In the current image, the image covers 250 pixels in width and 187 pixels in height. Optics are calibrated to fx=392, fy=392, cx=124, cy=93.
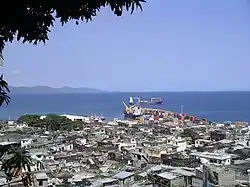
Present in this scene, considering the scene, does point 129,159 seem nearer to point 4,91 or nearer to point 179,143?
point 179,143

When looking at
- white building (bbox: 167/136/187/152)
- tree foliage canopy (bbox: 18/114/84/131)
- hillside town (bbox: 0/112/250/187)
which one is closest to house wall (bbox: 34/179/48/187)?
hillside town (bbox: 0/112/250/187)

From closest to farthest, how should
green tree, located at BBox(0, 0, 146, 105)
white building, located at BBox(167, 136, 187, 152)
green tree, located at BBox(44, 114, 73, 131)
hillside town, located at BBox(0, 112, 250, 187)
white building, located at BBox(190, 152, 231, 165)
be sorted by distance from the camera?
green tree, located at BBox(0, 0, 146, 105), hillside town, located at BBox(0, 112, 250, 187), white building, located at BBox(190, 152, 231, 165), white building, located at BBox(167, 136, 187, 152), green tree, located at BBox(44, 114, 73, 131)

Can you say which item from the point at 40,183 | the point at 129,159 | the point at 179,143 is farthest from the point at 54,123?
the point at 40,183

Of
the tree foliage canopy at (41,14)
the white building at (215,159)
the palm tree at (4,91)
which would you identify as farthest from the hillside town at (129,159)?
the tree foliage canopy at (41,14)

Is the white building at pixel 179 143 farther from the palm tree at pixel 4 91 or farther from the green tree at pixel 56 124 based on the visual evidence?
the palm tree at pixel 4 91

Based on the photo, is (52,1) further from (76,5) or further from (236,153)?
(236,153)

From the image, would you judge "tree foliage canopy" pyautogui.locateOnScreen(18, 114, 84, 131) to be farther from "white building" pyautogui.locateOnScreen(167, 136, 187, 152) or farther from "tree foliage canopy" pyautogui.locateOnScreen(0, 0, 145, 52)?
"tree foliage canopy" pyautogui.locateOnScreen(0, 0, 145, 52)
